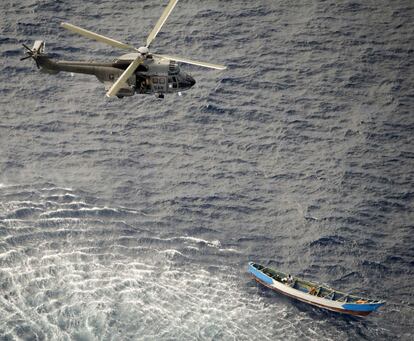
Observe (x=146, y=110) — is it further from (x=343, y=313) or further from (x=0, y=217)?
(x=343, y=313)

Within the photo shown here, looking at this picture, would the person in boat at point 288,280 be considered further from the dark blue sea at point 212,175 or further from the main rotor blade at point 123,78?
the main rotor blade at point 123,78

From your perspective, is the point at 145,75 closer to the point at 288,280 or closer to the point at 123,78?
the point at 123,78

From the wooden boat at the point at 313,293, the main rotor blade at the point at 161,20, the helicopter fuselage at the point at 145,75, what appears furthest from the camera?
the wooden boat at the point at 313,293

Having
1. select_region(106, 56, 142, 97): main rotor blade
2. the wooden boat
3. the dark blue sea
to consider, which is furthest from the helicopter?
the wooden boat

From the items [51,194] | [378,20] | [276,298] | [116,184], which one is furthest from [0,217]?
[378,20]

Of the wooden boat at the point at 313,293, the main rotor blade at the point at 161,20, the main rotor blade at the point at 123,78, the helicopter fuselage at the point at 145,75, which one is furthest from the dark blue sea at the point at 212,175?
the main rotor blade at the point at 123,78

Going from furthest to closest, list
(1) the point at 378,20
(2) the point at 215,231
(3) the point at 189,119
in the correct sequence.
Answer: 1. (1) the point at 378,20
2. (3) the point at 189,119
3. (2) the point at 215,231

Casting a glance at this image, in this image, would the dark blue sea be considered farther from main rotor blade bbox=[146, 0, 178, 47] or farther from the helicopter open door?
main rotor blade bbox=[146, 0, 178, 47]
